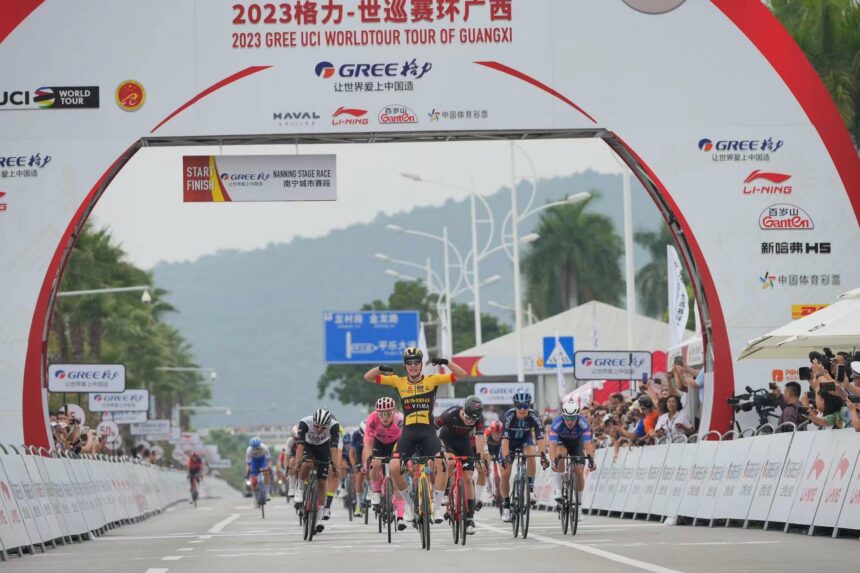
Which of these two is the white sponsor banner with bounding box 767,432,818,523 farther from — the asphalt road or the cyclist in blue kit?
the cyclist in blue kit

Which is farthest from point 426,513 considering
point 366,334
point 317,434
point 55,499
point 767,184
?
point 366,334

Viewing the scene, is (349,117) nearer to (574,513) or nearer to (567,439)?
(567,439)

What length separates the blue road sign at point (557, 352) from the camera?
49.2 metres

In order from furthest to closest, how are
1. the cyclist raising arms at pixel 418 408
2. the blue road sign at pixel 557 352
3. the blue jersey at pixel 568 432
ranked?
1. the blue road sign at pixel 557 352
2. the blue jersey at pixel 568 432
3. the cyclist raising arms at pixel 418 408

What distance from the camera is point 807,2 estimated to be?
138 ft

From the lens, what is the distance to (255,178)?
27906 mm

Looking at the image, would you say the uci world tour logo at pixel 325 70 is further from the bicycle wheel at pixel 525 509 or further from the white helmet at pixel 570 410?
the bicycle wheel at pixel 525 509

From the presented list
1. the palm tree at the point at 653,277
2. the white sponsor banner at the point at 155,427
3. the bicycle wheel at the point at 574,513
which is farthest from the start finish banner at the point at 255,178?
the palm tree at the point at 653,277

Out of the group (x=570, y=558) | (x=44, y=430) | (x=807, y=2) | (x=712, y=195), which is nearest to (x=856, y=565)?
(x=570, y=558)

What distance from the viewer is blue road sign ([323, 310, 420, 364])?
64062 mm

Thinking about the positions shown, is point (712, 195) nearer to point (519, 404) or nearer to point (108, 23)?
point (519, 404)

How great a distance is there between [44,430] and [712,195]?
11684 mm

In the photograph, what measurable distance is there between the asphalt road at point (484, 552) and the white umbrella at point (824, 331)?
2.92 meters

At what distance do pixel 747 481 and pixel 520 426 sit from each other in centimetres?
304
